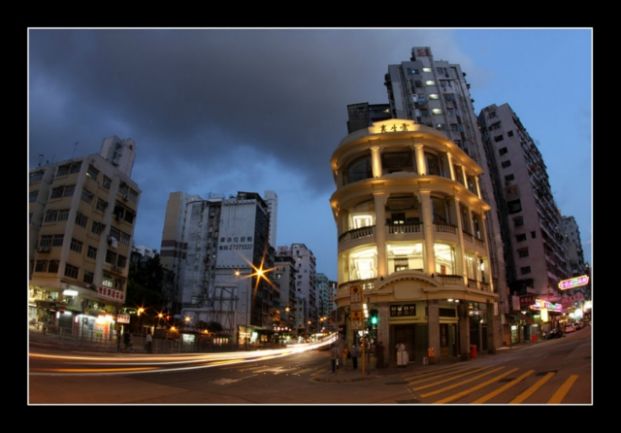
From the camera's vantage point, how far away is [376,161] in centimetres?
3538

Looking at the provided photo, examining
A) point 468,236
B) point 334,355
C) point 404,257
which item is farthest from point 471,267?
point 334,355

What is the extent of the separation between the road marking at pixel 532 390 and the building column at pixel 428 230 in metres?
17.3

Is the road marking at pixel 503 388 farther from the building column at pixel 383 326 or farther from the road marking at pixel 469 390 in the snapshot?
the building column at pixel 383 326

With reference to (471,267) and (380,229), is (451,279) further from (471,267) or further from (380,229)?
(380,229)

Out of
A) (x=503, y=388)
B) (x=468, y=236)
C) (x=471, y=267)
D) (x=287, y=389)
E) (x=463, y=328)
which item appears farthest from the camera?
(x=471, y=267)

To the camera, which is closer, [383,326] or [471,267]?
[383,326]

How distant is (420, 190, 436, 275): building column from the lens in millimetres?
31938

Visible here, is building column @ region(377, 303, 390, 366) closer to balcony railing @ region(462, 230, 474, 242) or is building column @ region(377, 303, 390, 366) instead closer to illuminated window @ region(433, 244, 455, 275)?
illuminated window @ region(433, 244, 455, 275)

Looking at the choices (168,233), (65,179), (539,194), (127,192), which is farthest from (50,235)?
(539,194)

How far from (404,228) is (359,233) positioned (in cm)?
369

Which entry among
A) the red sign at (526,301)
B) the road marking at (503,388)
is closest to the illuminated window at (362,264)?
the road marking at (503,388)

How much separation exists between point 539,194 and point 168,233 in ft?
253

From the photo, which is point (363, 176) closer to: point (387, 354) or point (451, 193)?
point (451, 193)

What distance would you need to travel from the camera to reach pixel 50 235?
141 ft
